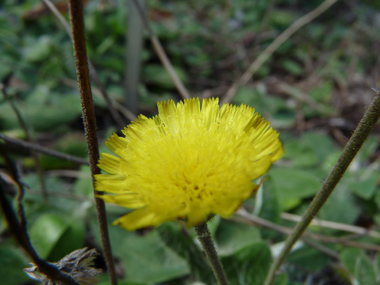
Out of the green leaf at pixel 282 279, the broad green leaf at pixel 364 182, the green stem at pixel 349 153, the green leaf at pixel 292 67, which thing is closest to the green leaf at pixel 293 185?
the broad green leaf at pixel 364 182

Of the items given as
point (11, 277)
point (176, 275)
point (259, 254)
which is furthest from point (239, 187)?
point (11, 277)

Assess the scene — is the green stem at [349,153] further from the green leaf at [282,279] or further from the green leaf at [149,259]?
the green leaf at [149,259]

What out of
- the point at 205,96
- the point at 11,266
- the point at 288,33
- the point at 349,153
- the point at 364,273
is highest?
the point at 288,33

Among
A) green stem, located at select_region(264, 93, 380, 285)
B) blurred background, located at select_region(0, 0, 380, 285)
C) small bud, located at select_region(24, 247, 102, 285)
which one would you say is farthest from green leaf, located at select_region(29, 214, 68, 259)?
green stem, located at select_region(264, 93, 380, 285)

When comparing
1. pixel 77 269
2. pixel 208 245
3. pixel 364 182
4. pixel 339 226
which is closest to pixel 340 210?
pixel 339 226

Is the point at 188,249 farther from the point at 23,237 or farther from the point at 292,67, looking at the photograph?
the point at 292,67

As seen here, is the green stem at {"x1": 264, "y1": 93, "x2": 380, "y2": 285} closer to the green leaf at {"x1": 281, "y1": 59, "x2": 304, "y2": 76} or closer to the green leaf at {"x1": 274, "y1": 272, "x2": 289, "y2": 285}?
the green leaf at {"x1": 274, "y1": 272, "x2": 289, "y2": 285}
